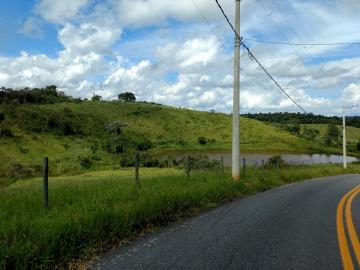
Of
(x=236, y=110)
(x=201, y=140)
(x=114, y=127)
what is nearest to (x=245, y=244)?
(x=236, y=110)

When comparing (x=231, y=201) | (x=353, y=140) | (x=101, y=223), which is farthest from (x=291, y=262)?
(x=353, y=140)

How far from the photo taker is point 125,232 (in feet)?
25.6

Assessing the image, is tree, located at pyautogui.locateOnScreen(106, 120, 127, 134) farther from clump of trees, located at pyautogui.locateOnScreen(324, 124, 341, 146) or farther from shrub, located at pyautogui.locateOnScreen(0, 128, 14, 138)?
clump of trees, located at pyautogui.locateOnScreen(324, 124, 341, 146)

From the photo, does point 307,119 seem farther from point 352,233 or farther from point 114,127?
point 352,233

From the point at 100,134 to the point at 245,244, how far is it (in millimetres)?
78449

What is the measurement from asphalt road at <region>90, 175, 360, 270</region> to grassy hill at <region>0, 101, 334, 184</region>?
36.1m

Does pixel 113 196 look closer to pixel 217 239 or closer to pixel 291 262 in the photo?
pixel 217 239

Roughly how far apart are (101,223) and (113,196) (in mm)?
2689

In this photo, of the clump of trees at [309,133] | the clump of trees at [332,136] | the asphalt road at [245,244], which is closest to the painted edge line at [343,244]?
the asphalt road at [245,244]

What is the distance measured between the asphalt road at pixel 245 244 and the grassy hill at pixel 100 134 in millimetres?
36144

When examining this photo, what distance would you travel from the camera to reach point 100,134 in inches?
3310

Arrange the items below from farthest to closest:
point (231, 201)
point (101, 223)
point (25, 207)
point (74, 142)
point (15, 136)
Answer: point (74, 142) < point (15, 136) < point (231, 201) < point (25, 207) < point (101, 223)

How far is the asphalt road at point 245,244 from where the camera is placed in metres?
6.28

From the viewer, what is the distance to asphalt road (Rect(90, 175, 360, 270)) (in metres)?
6.28
